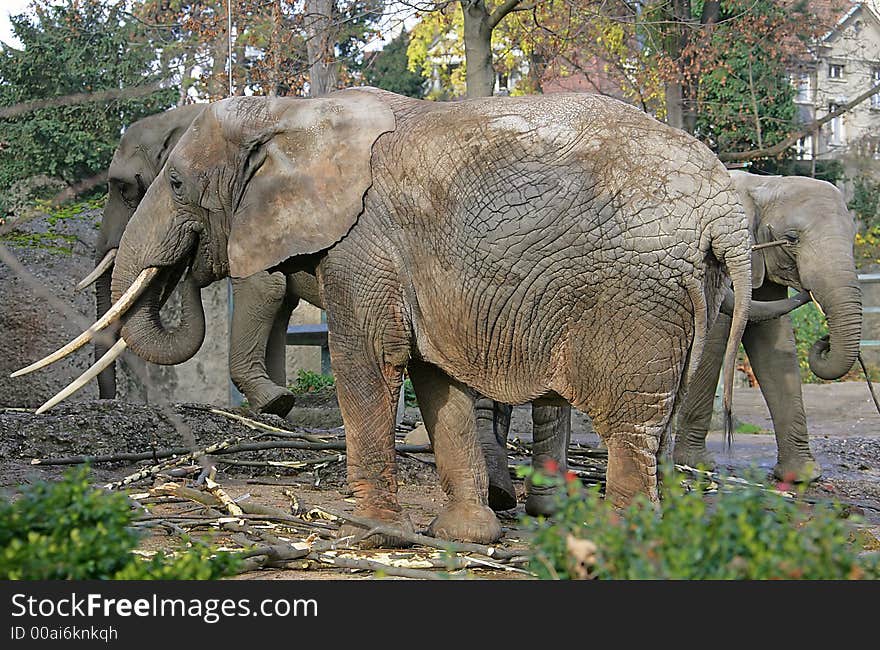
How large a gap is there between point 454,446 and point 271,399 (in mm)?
4039

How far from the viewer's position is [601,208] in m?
6.28

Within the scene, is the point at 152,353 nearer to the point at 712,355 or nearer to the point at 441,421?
the point at 441,421

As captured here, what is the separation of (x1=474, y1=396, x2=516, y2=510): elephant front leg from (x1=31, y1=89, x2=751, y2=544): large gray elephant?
949mm

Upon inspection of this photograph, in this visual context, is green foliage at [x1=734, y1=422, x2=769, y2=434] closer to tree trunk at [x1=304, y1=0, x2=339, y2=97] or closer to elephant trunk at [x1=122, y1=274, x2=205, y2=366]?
tree trunk at [x1=304, y1=0, x2=339, y2=97]

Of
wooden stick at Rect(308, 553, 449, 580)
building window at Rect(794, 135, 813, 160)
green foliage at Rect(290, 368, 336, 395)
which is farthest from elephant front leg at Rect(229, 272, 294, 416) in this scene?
building window at Rect(794, 135, 813, 160)

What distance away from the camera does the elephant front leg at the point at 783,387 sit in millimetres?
11156

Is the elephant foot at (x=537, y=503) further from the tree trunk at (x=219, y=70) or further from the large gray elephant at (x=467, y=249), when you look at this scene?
the tree trunk at (x=219, y=70)

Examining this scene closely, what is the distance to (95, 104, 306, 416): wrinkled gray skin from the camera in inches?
421

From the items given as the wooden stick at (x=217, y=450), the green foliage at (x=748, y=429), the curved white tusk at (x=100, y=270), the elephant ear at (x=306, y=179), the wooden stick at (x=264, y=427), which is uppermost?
the elephant ear at (x=306, y=179)

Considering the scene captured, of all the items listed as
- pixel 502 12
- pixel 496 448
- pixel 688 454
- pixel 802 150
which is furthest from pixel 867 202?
pixel 496 448

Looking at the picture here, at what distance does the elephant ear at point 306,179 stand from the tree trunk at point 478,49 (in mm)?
5073

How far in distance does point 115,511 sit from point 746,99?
2473 centimetres

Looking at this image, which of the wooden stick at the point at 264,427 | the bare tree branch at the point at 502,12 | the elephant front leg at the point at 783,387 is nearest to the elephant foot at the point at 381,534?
the wooden stick at the point at 264,427
